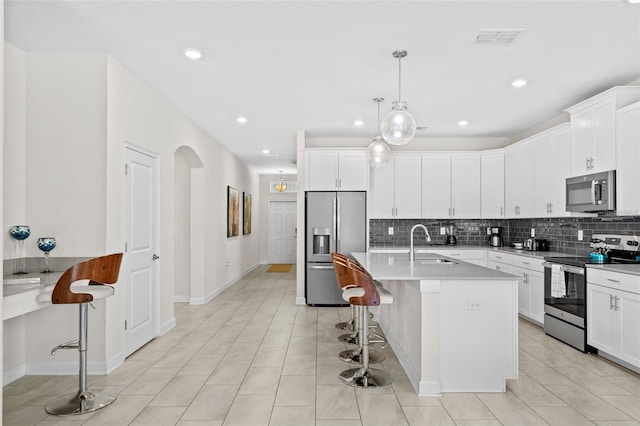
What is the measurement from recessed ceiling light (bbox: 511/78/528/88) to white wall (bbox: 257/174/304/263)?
826 cm

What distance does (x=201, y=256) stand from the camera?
21.2 feet

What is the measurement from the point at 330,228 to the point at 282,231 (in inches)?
234

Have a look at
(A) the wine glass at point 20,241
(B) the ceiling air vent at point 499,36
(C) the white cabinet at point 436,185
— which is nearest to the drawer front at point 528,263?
(C) the white cabinet at point 436,185

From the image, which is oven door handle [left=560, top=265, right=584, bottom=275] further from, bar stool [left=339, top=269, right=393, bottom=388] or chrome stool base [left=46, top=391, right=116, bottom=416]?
chrome stool base [left=46, top=391, right=116, bottom=416]

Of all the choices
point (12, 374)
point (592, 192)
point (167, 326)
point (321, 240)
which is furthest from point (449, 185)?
point (12, 374)

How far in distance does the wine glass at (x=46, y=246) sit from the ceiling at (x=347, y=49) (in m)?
1.60

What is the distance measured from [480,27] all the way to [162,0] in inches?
88.6

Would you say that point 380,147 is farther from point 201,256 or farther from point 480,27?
point 201,256

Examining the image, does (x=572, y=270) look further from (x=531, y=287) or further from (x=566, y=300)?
(x=531, y=287)

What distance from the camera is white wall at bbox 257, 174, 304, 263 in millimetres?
12062

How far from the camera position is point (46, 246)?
3.32 m

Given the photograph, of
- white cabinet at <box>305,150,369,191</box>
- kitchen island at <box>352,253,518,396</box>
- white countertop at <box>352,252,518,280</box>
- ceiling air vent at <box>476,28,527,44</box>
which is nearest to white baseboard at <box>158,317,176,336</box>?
white countertop at <box>352,252,518,280</box>

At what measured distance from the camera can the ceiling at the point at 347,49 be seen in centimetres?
280

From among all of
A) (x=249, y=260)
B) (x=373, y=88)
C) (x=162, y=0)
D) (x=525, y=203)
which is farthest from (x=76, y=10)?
(x=249, y=260)
